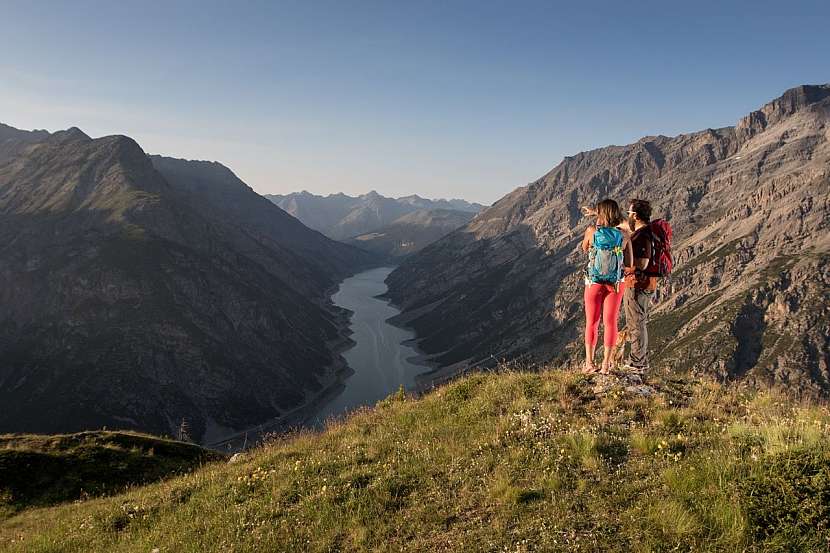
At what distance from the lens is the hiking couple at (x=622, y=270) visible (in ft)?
42.3

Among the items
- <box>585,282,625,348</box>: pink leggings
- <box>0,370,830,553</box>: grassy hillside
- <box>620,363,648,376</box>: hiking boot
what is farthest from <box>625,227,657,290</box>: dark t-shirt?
<box>0,370,830,553</box>: grassy hillside

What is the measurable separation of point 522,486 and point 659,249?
322 inches

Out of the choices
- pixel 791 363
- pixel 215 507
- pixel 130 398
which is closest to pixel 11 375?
pixel 130 398

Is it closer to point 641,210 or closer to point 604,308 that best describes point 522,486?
point 604,308

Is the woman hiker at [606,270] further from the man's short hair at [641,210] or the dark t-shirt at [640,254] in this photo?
the man's short hair at [641,210]

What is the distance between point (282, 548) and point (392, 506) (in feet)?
6.60

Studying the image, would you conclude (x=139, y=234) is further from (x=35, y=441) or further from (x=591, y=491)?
(x=591, y=491)

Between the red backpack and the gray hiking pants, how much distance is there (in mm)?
637

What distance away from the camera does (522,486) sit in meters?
8.49

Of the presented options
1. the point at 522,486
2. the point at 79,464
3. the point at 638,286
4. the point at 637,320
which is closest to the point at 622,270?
the point at 638,286

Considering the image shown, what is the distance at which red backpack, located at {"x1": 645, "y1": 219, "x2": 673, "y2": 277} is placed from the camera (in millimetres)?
13102

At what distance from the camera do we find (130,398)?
448ft

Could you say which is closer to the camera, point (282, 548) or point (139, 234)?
point (282, 548)

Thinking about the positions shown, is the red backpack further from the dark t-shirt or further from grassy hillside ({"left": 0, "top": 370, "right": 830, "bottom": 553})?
grassy hillside ({"left": 0, "top": 370, "right": 830, "bottom": 553})
